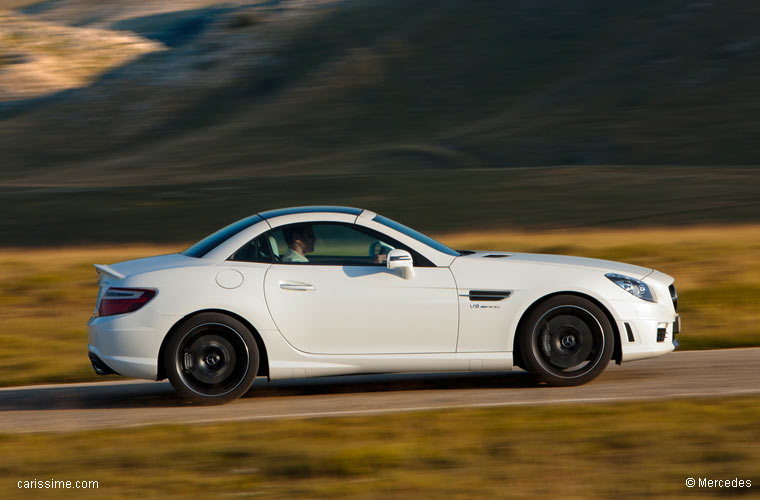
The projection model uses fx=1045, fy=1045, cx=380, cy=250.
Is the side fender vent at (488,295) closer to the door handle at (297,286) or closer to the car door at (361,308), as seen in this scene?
the car door at (361,308)

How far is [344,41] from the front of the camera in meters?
71.4

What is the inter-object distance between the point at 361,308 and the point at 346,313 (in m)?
0.11

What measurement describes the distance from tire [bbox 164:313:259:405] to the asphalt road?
0.52 feet

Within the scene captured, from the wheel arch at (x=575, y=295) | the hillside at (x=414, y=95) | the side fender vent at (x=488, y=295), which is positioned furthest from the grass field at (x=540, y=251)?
the hillside at (x=414, y=95)

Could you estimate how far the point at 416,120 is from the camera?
56.9 meters

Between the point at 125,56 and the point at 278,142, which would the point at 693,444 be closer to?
the point at 278,142

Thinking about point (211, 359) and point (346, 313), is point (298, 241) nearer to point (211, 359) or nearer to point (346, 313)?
point (346, 313)

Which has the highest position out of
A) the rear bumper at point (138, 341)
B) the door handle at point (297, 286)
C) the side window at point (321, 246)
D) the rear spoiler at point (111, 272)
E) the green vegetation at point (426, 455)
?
the side window at point (321, 246)

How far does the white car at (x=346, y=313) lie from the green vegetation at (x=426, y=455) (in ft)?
2.09

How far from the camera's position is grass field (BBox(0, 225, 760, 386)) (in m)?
10.7

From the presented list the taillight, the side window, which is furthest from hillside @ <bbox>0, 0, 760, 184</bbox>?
the taillight

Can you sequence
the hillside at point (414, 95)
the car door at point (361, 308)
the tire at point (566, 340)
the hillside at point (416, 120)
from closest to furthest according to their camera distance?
the car door at point (361, 308)
the tire at point (566, 340)
the hillside at point (416, 120)
the hillside at point (414, 95)

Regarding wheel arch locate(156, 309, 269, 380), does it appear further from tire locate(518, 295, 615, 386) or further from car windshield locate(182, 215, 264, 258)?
tire locate(518, 295, 615, 386)

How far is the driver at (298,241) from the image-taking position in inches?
303
